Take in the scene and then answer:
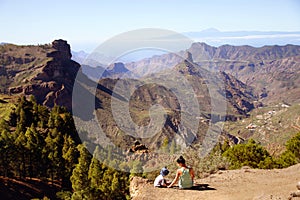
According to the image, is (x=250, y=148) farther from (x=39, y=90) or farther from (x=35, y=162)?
(x=39, y=90)

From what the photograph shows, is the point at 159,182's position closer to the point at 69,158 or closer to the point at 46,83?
the point at 69,158

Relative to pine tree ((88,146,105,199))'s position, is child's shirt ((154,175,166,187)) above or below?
above

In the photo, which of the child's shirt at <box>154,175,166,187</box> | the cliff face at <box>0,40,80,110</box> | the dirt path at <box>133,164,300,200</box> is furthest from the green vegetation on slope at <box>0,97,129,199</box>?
the cliff face at <box>0,40,80,110</box>

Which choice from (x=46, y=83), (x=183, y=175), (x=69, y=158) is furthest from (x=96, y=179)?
(x=46, y=83)

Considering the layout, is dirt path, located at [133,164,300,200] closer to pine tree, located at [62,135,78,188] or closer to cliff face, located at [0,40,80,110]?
pine tree, located at [62,135,78,188]

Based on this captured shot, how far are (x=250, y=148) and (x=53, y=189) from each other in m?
31.0

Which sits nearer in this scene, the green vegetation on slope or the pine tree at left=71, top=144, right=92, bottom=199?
the pine tree at left=71, top=144, right=92, bottom=199

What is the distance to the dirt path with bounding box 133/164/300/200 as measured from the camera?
54.0 ft

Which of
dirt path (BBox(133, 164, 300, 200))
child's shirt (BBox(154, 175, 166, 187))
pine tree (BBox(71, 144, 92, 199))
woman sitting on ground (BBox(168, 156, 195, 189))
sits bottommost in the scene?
pine tree (BBox(71, 144, 92, 199))

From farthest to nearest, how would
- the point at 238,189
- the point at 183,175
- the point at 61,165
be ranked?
the point at 61,165 < the point at 238,189 < the point at 183,175

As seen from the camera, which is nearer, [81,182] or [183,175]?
[183,175]

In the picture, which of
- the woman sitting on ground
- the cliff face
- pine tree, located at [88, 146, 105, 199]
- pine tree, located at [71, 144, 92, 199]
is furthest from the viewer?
the cliff face

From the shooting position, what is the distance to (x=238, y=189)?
58.5 feet

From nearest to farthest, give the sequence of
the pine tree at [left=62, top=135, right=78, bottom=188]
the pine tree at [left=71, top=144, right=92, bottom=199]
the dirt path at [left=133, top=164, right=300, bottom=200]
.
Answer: the dirt path at [left=133, top=164, right=300, bottom=200]
the pine tree at [left=71, top=144, right=92, bottom=199]
the pine tree at [left=62, top=135, right=78, bottom=188]
